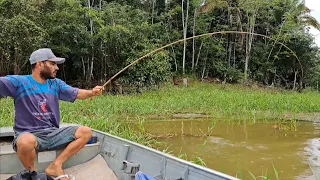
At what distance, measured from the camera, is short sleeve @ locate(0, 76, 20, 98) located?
3183 mm

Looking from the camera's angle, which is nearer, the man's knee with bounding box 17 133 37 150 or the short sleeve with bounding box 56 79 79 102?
the man's knee with bounding box 17 133 37 150

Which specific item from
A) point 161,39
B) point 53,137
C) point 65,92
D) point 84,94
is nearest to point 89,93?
point 84,94

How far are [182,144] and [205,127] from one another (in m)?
2.20

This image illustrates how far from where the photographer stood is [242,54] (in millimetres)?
22312

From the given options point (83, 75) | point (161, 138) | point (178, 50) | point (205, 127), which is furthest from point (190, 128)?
point (178, 50)

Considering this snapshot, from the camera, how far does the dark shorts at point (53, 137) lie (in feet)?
10.7

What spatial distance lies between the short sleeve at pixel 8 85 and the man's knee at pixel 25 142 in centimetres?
43

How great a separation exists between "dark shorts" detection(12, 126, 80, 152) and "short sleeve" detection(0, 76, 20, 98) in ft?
1.20

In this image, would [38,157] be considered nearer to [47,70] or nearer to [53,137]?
[53,137]

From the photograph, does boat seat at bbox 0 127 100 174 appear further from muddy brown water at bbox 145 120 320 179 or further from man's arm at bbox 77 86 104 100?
muddy brown water at bbox 145 120 320 179

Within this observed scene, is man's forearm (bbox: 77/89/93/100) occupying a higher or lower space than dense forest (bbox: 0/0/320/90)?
lower

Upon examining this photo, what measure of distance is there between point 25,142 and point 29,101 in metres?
0.42

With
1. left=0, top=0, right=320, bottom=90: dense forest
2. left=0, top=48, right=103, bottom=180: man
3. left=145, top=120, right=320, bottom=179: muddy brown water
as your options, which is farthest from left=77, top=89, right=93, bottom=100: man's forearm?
left=0, top=0, right=320, bottom=90: dense forest

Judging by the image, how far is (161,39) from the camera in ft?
63.5
